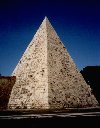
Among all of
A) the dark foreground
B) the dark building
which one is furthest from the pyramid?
the dark building

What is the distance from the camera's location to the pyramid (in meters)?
14.2

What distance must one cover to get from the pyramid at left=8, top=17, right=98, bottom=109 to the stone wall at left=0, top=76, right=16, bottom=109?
405 mm

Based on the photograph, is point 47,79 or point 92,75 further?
point 92,75

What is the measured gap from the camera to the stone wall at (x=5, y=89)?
15.2 metres

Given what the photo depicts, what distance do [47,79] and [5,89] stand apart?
3.70 metres

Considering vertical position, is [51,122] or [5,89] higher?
[5,89]

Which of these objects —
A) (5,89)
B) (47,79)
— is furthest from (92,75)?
(5,89)

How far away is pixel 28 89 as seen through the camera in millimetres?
15023

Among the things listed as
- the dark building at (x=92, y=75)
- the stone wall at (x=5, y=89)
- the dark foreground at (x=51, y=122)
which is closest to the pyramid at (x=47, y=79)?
the stone wall at (x=5, y=89)

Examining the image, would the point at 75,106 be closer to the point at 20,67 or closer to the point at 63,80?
the point at 63,80

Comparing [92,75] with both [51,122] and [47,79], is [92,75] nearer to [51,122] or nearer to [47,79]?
[47,79]

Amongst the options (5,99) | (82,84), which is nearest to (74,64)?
(82,84)

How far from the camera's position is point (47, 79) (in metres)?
14.6

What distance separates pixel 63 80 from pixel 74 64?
2.44m
